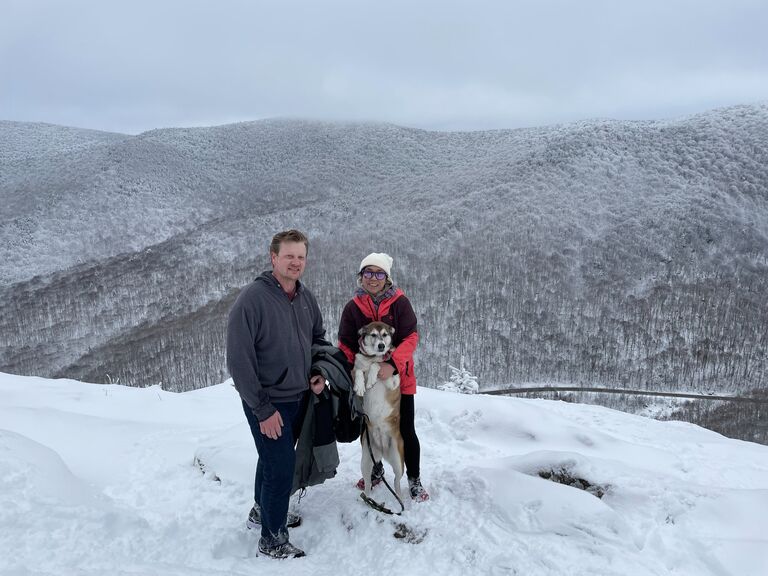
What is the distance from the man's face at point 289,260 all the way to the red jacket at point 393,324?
0.89 metres

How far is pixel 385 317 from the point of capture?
4.82 m

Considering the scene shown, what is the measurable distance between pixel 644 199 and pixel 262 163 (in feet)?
262

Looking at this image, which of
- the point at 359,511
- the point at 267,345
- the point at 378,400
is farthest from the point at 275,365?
the point at 359,511

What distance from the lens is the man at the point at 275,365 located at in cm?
385

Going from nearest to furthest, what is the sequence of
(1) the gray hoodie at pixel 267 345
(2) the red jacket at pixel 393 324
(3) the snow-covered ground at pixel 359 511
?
(1) the gray hoodie at pixel 267 345 → (3) the snow-covered ground at pixel 359 511 → (2) the red jacket at pixel 393 324

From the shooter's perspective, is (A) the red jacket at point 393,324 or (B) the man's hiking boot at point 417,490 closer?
(A) the red jacket at point 393,324

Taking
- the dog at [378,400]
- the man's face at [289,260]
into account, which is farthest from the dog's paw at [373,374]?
the man's face at [289,260]

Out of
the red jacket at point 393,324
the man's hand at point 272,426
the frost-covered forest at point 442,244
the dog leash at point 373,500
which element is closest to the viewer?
the man's hand at point 272,426

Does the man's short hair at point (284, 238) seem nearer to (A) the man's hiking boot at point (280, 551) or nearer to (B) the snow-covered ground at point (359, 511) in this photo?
(A) the man's hiking boot at point (280, 551)

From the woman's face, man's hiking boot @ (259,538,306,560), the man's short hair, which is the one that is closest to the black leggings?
the woman's face

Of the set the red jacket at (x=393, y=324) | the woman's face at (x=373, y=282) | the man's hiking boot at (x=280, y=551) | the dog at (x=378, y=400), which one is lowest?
the man's hiking boot at (x=280, y=551)

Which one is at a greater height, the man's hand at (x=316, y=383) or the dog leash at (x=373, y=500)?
the man's hand at (x=316, y=383)

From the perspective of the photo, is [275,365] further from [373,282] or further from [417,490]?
[417,490]

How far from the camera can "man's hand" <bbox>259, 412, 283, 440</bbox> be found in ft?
13.0
